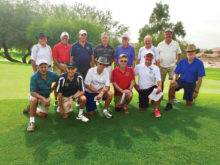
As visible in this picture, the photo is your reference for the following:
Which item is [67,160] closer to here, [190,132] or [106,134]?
[106,134]

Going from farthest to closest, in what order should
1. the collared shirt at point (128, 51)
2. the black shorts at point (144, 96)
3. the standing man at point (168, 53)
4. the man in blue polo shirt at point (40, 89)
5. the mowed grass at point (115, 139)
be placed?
the standing man at point (168, 53) → the collared shirt at point (128, 51) → the black shorts at point (144, 96) → the man in blue polo shirt at point (40, 89) → the mowed grass at point (115, 139)

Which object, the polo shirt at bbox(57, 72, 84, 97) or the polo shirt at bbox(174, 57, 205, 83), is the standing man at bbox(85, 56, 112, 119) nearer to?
the polo shirt at bbox(57, 72, 84, 97)

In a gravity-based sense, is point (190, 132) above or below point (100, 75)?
below

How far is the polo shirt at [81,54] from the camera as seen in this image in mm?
5523

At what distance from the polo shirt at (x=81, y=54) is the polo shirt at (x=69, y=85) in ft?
4.08

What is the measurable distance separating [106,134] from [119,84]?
5.86ft

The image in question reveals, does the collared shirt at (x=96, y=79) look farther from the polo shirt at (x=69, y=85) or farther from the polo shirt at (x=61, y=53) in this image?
the polo shirt at (x=61, y=53)

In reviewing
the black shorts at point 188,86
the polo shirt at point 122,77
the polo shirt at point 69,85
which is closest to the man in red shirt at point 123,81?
the polo shirt at point 122,77

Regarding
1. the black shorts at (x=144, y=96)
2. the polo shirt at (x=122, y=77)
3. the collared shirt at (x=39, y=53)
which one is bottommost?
the black shorts at (x=144, y=96)

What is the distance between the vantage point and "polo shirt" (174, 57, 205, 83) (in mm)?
5184

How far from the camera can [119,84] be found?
5.04 m

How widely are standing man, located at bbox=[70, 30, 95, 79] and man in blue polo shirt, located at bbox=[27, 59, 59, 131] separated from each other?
1390mm

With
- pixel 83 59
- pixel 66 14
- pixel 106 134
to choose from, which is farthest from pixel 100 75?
pixel 66 14

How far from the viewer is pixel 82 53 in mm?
5605
